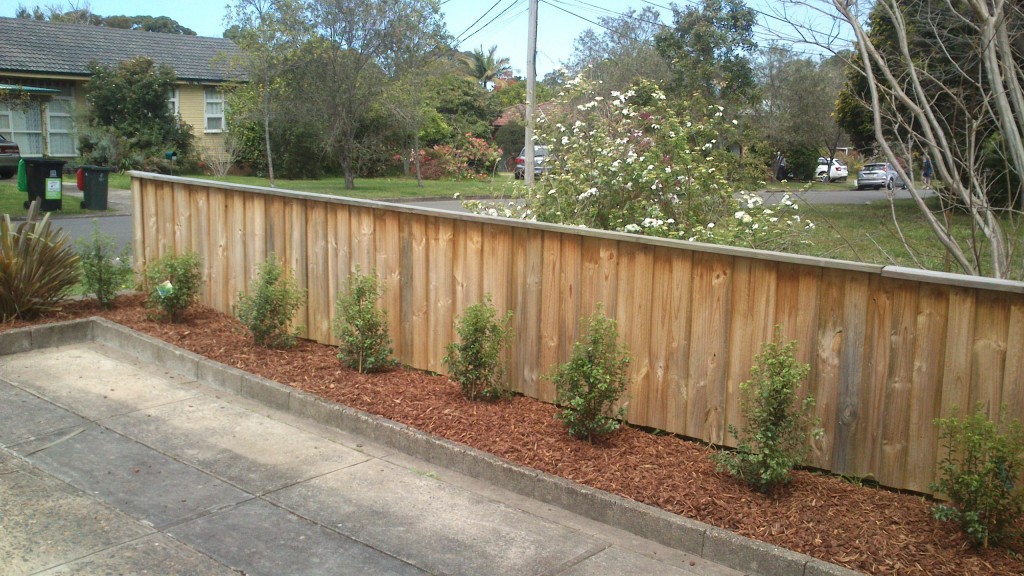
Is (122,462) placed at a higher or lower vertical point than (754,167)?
lower

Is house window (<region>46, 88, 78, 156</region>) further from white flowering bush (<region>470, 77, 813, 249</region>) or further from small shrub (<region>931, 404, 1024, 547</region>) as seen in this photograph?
small shrub (<region>931, 404, 1024, 547</region>)

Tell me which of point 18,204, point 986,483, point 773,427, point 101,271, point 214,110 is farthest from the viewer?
point 214,110

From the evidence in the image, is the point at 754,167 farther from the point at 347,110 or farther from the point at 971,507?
the point at 347,110

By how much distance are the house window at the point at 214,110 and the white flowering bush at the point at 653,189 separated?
31.9 m

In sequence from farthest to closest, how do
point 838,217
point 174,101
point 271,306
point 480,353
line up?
point 174,101 < point 838,217 < point 271,306 < point 480,353

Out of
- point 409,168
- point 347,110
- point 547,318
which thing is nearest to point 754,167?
point 547,318

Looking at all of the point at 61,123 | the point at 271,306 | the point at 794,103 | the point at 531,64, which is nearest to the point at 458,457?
the point at 271,306

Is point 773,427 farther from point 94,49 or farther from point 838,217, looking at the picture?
point 94,49

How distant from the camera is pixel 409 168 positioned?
3931 cm

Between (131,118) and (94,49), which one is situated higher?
(94,49)

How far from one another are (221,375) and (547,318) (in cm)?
271

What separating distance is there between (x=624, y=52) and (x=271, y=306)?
31.0 meters

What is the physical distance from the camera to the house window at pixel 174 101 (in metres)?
35.6

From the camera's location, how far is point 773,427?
16.1ft
